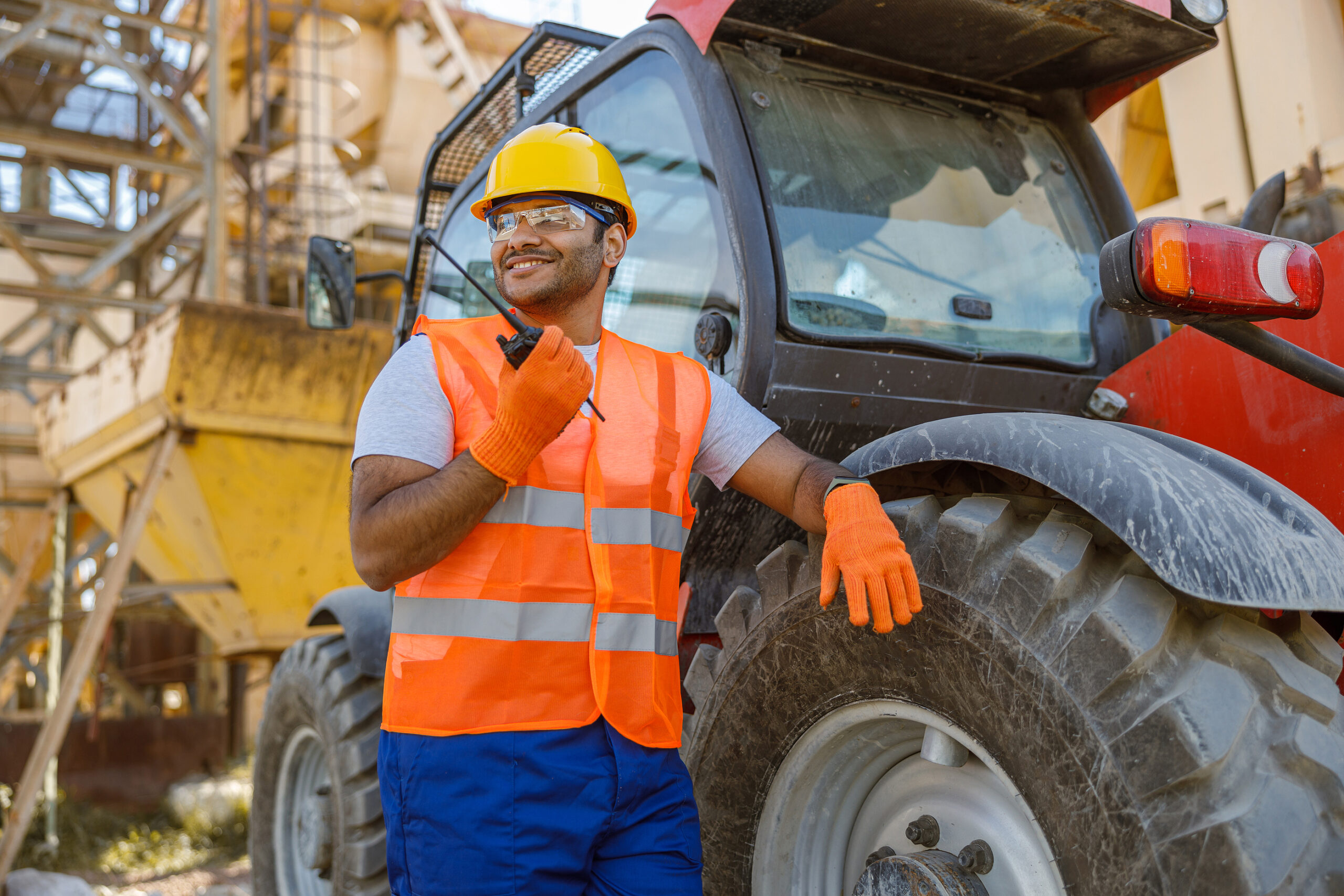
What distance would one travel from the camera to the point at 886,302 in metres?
2.60

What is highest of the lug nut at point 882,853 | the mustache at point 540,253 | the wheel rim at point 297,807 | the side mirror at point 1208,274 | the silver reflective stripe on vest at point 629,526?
the mustache at point 540,253

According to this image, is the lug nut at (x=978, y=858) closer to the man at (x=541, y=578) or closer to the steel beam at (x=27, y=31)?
the man at (x=541, y=578)

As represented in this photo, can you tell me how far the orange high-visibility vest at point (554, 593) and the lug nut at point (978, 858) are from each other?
577 mm

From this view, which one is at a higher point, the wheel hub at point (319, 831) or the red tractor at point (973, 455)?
the red tractor at point (973, 455)

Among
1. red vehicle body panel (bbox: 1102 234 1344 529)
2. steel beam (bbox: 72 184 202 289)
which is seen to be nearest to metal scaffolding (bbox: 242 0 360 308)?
steel beam (bbox: 72 184 202 289)

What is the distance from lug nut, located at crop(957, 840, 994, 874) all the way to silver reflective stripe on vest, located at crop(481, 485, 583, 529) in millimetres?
872

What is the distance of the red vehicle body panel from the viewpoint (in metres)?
1.88

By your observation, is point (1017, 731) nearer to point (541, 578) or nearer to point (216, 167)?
point (541, 578)

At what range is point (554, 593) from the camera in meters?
2.02

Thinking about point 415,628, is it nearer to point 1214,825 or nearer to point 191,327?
point 1214,825

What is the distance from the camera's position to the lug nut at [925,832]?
1917 mm

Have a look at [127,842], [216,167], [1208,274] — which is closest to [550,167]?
[1208,274]

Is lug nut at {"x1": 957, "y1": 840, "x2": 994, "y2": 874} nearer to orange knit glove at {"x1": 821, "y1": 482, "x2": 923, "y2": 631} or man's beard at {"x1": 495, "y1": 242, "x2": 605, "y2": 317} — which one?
orange knit glove at {"x1": 821, "y1": 482, "x2": 923, "y2": 631}

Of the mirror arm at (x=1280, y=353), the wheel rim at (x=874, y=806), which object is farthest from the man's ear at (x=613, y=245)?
the mirror arm at (x=1280, y=353)
